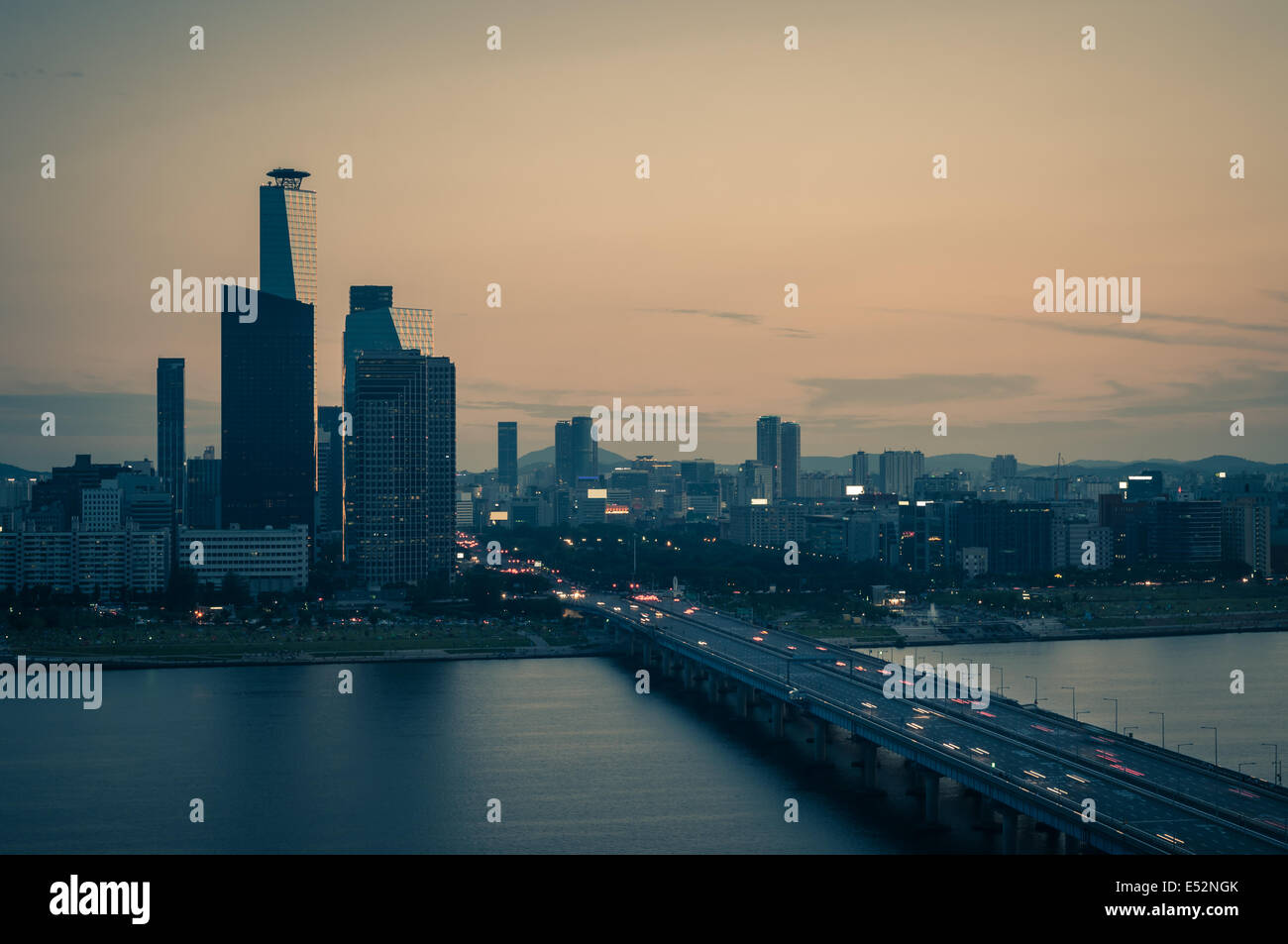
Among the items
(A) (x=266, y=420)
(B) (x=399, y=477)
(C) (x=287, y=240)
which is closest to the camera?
(B) (x=399, y=477)

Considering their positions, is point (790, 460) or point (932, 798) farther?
point (790, 460)

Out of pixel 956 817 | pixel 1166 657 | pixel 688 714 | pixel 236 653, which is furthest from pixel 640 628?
pixel 956 817

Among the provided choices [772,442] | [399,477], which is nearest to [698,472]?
[772,442]

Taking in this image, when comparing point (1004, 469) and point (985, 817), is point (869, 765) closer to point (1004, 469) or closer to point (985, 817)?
point (985, 817)

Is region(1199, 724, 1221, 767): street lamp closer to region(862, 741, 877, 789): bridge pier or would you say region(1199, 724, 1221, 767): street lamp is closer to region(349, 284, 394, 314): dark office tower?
region(862, 741, 877, 789): bridge pier

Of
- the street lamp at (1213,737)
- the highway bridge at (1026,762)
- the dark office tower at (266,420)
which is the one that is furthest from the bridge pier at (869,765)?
the dark office tower at (266,420)

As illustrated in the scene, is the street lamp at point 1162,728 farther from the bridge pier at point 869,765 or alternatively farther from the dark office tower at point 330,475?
the dark office tower at point 330,475

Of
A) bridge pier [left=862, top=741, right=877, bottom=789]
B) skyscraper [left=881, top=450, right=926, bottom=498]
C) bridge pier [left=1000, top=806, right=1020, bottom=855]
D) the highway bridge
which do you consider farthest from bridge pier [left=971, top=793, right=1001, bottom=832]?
skyscraper [left=881, top=450, right=926, bottom=498]
